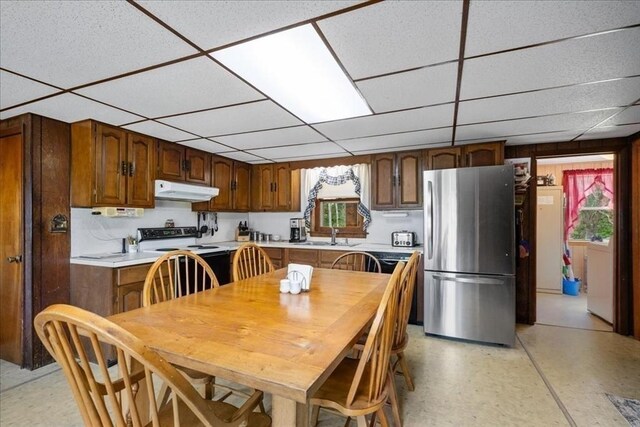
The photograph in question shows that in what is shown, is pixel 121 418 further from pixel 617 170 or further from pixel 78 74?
pixel 617 170

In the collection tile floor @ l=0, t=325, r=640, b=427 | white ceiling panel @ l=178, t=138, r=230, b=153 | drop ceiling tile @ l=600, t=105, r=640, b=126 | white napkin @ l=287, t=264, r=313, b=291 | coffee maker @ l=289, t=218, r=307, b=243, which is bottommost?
tile floor @ l=0, t=325, r=640, b=427

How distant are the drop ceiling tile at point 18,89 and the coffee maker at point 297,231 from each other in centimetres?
300

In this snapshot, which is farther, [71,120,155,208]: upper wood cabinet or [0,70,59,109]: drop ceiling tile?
[71,120,155,208]: upper wood cabinet

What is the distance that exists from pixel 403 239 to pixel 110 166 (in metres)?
3.12

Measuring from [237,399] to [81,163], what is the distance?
234 centimetres

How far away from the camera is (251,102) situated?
224cm

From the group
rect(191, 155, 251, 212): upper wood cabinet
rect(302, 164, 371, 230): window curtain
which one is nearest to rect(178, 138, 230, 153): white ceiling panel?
rect(191, 155, 251, 212): upper wood cabinet

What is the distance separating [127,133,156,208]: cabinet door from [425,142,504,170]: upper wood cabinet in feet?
9.84

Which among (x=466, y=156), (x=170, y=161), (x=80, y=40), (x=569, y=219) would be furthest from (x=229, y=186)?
(x=569, y=219)

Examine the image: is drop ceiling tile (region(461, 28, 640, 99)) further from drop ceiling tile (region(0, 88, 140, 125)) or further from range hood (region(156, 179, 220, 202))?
range hood (region(156, 179, 220, 202))

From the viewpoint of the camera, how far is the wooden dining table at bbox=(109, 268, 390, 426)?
3.01 feet

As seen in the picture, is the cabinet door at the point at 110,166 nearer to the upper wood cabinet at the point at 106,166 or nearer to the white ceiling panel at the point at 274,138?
the upper wood cabinet at the point at 106,166

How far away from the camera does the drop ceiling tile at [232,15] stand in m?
1.23

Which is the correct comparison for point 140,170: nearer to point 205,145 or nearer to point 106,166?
point 106,166
